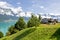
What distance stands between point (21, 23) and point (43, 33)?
38.4 m

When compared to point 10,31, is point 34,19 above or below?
above

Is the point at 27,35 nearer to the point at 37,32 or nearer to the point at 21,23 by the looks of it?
the point at 37,32

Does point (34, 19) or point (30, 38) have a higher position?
point (34, 19)

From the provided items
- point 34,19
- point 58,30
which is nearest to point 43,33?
point 58,30

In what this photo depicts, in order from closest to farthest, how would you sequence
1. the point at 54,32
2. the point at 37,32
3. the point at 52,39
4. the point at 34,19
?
the point at 52,39 → the point at 54,32 → the point at 37,32 → the point at 34,19

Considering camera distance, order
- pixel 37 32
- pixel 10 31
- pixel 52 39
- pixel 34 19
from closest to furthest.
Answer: pixel 52 39, pixel 37 32, pixel 34 19, pixel 10 31

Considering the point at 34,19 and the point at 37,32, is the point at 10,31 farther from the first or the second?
the point at 37,32

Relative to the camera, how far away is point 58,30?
46344mm

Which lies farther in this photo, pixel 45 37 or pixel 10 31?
pixel 10 31

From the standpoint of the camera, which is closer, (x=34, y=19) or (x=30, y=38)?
(x=30, y=38)

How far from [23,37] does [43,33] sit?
6.17 metres

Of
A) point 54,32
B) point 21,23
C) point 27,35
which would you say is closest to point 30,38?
point 27,35

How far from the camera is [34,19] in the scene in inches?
2311

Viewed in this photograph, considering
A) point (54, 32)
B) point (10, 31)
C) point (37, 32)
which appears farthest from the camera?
point (10, 31)
